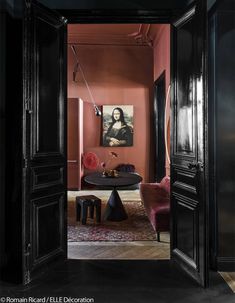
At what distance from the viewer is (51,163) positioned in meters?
3.19

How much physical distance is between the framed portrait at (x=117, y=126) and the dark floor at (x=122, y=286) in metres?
5.36

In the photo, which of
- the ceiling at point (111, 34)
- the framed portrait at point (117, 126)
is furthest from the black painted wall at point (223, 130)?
the framed portrait at point (117, 126)

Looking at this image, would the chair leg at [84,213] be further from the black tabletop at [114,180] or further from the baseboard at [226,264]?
the baseboard at [226,264]

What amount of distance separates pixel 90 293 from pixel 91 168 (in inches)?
226

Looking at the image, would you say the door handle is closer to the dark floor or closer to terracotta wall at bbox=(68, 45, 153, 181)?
the dark floor

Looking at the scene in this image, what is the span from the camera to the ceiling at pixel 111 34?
289 inches

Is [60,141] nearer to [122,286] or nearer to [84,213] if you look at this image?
[122,286]

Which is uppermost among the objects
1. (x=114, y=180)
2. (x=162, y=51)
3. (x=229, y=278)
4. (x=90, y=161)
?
(x=162, y=51)

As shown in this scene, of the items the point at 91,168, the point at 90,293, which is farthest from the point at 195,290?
the point at 91,168

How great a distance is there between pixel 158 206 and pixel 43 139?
6.36ft

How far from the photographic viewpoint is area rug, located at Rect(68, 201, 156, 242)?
430 cm

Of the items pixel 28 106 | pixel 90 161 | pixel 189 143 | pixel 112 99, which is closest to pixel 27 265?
pixel 28 106

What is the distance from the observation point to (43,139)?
3.10 metres

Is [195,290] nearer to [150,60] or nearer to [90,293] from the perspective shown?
[90,293]
